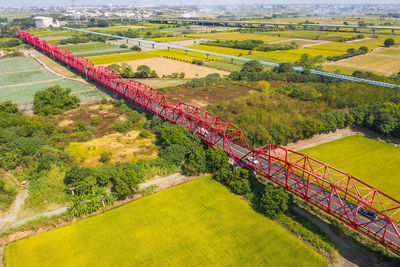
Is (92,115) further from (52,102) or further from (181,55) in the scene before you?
(181,55)

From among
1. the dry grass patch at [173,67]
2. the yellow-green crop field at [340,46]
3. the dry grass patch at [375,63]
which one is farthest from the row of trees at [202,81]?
the yellow-green crop field at [340,46]

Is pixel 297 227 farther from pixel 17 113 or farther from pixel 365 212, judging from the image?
pixel 17 113

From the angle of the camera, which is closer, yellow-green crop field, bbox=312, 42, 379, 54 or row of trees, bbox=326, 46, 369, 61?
row of trees, bbox=326, 46, 369, 61

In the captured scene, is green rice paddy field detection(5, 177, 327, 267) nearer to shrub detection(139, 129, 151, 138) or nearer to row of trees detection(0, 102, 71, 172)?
row of trees detection(0, 102, 71, 172)

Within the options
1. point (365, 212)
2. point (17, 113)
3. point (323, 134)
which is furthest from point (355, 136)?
point (17, 113)

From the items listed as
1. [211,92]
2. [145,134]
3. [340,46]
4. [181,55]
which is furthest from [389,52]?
[145,134]

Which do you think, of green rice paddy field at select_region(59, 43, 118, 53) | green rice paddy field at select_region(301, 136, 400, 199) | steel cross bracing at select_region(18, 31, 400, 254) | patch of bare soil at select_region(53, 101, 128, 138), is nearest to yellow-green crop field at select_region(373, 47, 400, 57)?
green rice paddy field at select_region(301, 136, 400, 199)
